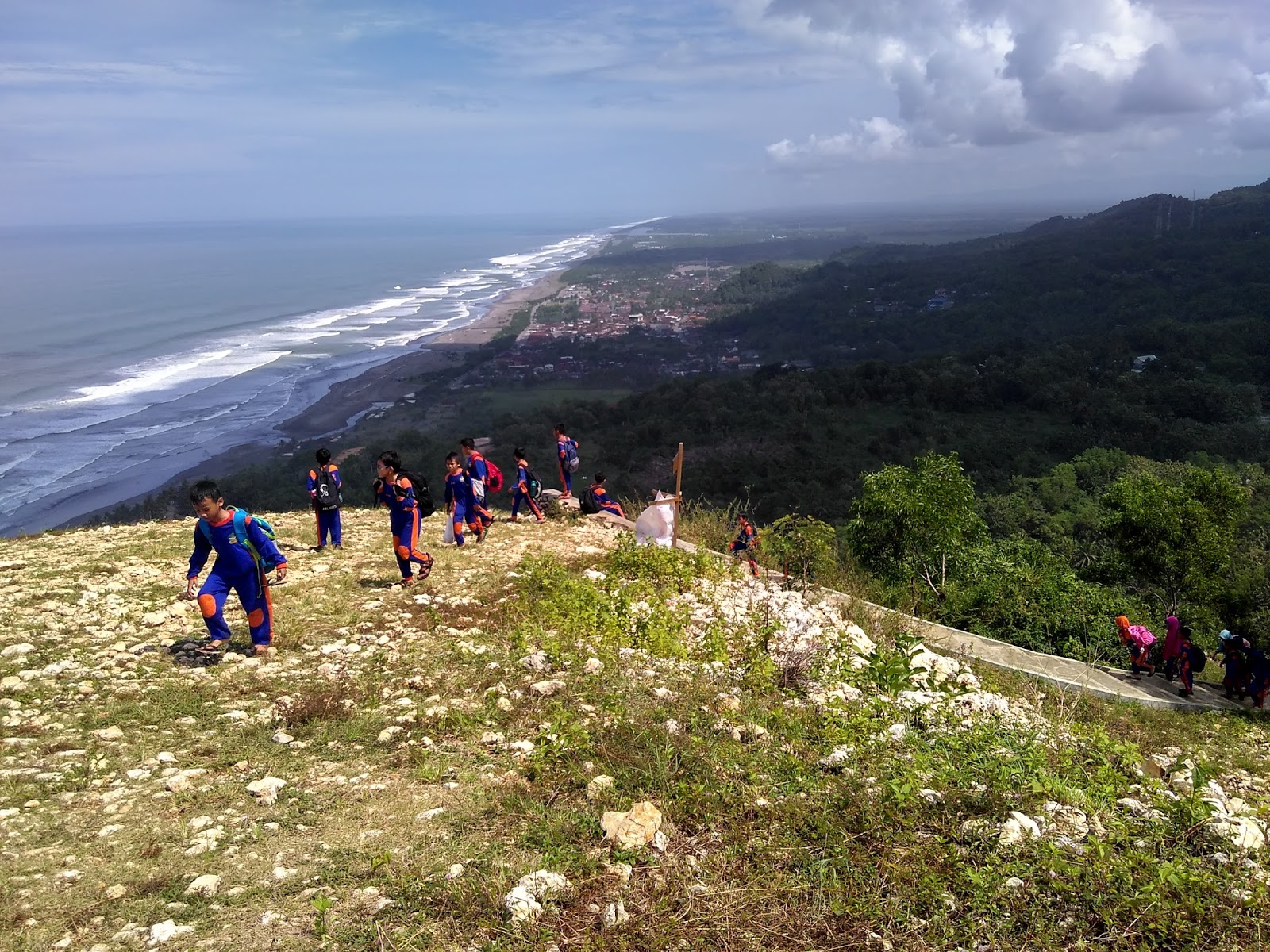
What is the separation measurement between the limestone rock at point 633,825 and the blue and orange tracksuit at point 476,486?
5.98m

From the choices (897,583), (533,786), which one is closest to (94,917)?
(533,786)

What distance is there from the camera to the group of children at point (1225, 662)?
9.02m

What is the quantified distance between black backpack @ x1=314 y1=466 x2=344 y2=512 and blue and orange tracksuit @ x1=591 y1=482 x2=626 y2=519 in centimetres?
383

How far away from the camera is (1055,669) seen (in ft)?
28.9

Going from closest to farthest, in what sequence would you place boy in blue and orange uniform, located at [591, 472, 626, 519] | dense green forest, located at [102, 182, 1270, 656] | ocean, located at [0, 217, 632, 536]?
boy in blue and orange uniform, located at [591, 472, 626, 519] → dense green forest, located at [102, 182, 1270, 656] → ocean, located at [0, 217, 632, 536]

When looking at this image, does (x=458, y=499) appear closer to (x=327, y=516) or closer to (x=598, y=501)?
(x=327, y=516)

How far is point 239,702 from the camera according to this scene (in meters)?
5.23

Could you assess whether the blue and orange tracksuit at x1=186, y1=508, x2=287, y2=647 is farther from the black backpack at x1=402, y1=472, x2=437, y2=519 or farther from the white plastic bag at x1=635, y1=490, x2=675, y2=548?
the white plastic bag at x1=635, y1=490, x2=675, y2=548

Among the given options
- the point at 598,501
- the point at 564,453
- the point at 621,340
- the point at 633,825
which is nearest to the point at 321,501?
the point at 564,453

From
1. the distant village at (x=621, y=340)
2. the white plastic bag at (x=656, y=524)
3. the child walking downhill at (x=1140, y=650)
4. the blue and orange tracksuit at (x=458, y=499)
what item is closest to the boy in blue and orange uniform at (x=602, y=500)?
the blue and orange tracksuit at (x=458, y=499)

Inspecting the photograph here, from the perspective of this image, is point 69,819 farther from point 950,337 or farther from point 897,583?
point 950,337

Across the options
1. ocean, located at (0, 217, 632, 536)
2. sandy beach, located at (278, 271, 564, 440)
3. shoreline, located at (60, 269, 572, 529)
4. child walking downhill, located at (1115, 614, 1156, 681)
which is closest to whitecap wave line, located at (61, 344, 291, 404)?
ocean, located at (0, 217, 632, 536)

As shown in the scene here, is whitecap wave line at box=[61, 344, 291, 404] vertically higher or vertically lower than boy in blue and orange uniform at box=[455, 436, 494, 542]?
lower

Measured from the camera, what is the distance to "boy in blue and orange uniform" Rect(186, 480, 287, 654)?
5.73m
